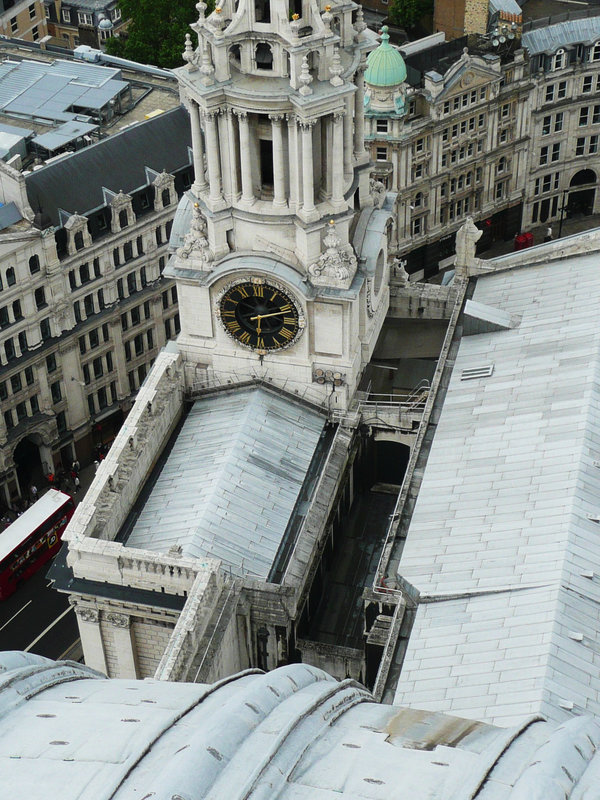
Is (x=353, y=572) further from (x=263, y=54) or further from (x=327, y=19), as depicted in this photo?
(x=327, y=19)

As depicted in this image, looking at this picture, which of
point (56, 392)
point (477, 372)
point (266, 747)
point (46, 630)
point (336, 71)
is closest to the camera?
point (266, 747)

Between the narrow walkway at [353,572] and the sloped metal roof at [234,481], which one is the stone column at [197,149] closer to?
the sloped metal roof at [234,481]

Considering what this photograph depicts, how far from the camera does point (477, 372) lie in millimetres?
91000

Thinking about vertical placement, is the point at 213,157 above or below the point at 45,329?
above

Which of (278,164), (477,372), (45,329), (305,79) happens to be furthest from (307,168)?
(45,329)

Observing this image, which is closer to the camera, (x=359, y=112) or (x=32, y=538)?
(x=359, y=112)

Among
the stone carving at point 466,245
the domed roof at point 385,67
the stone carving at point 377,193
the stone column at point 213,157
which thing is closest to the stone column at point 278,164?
the stone column at point 213,157

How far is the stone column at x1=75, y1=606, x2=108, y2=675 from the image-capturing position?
81.5 meters

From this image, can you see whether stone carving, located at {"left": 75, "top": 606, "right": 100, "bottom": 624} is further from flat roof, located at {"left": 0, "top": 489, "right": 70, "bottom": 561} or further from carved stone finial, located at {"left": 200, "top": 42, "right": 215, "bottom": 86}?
carved stone finial, located at {"left": 200, "top": 42, "right": 215, "bottom": 86}

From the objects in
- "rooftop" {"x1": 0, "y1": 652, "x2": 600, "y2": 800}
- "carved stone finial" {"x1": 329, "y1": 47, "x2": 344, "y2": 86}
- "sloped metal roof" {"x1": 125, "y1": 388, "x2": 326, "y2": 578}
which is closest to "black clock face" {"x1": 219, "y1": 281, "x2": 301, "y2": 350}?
"sloped metal roof" {"x1": 125, "y1": 388, "x2": 326, "y2": 578}

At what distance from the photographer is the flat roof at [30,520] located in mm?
111625

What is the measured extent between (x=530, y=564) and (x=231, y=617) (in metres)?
17.1

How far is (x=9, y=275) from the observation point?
115250 millimetres

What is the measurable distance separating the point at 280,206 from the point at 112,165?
43.5 metres
